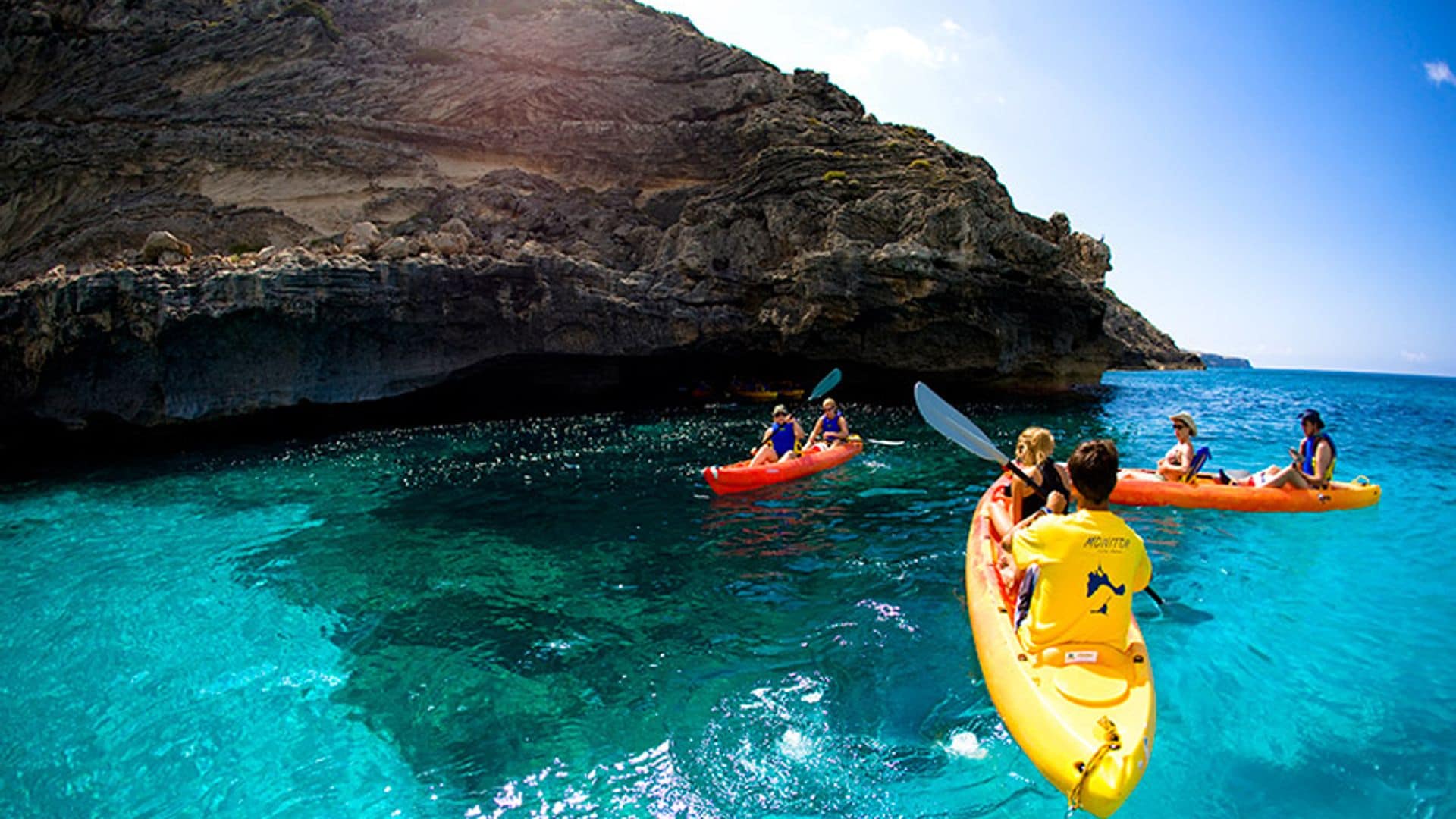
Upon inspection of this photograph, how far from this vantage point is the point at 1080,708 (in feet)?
12.6

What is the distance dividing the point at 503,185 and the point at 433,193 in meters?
2.82

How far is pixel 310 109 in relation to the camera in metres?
28.0

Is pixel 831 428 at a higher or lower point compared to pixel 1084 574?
lower

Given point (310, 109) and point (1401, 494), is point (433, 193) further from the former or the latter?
point (1401, 494)

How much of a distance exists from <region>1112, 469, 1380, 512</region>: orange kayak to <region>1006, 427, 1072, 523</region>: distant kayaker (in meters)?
4.49

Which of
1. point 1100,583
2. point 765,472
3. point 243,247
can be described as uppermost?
point 243,247

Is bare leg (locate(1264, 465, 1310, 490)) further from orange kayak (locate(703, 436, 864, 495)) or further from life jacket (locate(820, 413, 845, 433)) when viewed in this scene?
life jacket (locate(820, 413, 845, 433))

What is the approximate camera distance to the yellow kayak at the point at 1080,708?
3.42 meters

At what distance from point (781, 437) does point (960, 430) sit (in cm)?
562

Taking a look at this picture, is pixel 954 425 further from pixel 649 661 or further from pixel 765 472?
pixel 765 472

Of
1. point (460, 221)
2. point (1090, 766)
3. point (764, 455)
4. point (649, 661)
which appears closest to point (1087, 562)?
point (1090, 766)

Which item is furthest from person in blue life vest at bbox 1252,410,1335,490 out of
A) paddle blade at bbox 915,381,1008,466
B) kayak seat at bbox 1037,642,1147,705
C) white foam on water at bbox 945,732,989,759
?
white foam on water at bbox 945,732,989,759

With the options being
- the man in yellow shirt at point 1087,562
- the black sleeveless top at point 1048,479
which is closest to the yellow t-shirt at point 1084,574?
the man in yellow shirt at point 1087,562

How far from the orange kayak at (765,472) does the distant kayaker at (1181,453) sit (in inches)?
217
